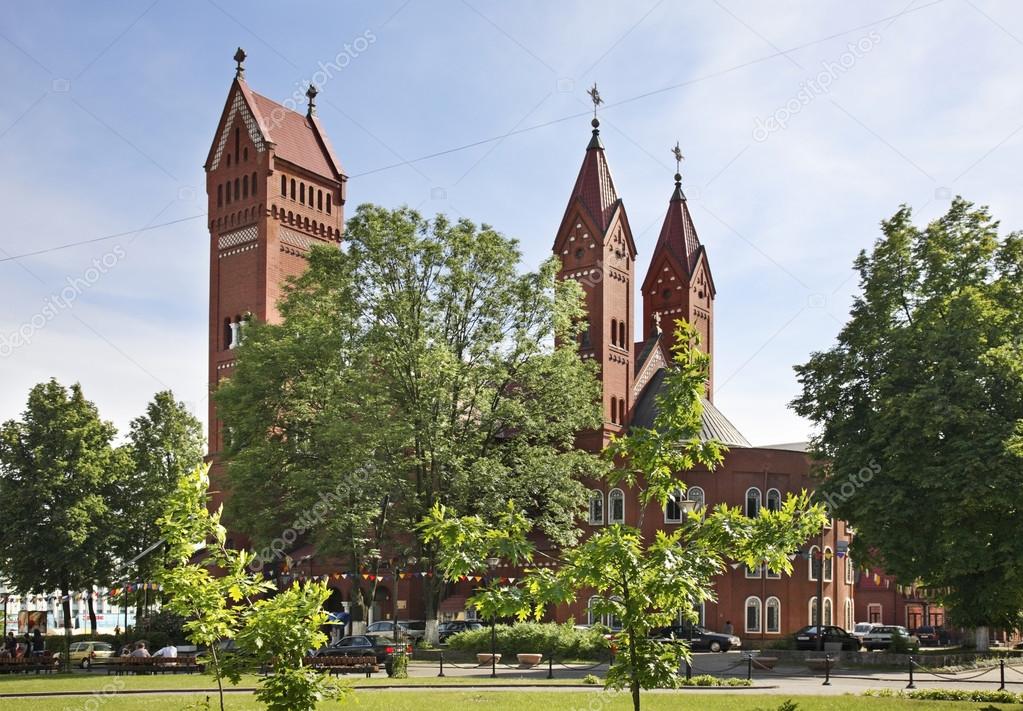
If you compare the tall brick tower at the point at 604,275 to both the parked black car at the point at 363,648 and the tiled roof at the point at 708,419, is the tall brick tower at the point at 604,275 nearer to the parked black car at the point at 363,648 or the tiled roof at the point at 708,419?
the tiled roof at the point at 708,419

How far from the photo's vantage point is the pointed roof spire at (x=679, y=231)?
229 ft

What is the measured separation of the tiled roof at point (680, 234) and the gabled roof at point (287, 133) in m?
21.3

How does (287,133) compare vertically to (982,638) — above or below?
above

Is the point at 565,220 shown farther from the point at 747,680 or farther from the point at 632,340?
the point at 747,680

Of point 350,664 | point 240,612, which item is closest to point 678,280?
point 350,664

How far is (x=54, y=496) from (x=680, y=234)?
40582 millimetres

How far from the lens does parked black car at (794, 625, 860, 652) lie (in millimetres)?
41438

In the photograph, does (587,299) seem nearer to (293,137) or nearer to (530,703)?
(293,137)

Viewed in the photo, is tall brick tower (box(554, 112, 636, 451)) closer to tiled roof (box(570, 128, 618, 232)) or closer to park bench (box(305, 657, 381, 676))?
tiled roof (box(570, 128, 618, 232))

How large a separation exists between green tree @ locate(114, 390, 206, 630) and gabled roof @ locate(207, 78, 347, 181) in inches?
579

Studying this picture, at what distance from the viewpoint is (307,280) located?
45.0 m

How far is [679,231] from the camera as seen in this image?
70500 mm

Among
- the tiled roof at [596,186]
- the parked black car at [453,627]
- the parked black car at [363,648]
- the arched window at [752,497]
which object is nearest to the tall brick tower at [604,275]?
the tiled roof at [596,186]

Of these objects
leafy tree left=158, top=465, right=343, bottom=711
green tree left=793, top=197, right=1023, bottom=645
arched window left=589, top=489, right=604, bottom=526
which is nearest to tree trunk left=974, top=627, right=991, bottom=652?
green tree left=793, top=197, right=1023, bottom=645
